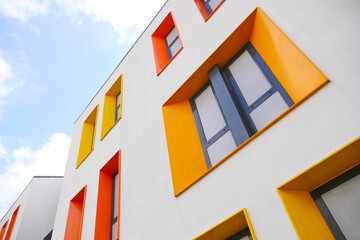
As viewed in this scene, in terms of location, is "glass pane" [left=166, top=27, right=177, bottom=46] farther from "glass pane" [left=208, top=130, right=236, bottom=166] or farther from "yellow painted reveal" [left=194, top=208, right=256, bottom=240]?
"yellow painted reveal" [left=194, top=208, right=256, bottom=240]

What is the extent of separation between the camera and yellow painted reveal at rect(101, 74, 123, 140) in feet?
27.7

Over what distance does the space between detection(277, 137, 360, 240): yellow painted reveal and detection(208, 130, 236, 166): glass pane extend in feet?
5.19

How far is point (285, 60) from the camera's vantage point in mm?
3855

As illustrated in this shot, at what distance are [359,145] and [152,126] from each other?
4.01 metres

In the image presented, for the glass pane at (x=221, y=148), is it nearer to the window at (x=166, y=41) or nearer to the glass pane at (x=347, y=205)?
the glass pane at (x=347, y=205)

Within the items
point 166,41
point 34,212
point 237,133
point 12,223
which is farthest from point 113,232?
point 12,223

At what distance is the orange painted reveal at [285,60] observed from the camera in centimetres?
339

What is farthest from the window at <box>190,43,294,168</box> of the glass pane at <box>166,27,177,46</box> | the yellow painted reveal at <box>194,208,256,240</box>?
the glass pane at <box>166,27,177,46</box>

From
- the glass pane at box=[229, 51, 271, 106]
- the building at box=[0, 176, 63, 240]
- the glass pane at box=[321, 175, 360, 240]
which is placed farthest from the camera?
the building at box=[0, 176, 63, 240]

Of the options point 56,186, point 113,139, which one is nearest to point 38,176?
point 56,186

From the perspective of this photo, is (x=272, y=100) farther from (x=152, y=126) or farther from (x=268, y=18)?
(x=152, y=126)

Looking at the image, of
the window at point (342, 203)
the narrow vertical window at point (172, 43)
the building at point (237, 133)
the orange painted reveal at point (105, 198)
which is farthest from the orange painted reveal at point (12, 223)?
the window at point (342, 203)

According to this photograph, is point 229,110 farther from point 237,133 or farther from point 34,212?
point 34,212

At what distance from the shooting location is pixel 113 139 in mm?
7281
